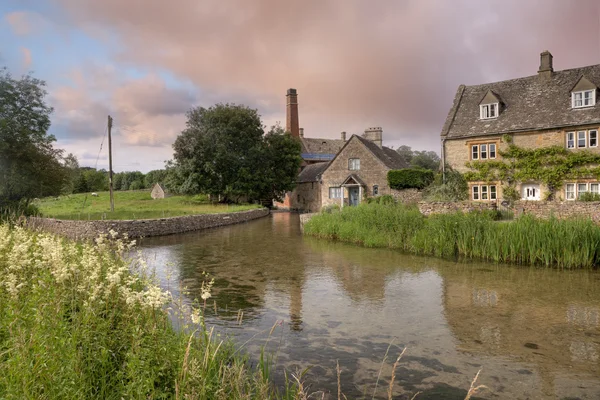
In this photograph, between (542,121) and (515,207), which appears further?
(542,121)

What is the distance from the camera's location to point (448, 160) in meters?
33.7

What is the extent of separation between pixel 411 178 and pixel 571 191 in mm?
12617

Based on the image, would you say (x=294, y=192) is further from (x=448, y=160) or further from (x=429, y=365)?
(x=429, y=365)

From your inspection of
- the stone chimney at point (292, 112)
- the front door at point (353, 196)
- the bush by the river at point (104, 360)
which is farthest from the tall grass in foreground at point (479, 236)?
the stone chimney at point (292, 112)

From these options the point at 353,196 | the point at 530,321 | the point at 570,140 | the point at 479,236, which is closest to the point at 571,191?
the point at 570,140

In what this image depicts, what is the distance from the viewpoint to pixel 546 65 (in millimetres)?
31734

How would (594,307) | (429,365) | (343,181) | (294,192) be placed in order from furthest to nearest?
(294,192)
(343,181)
(594,307)
(429,365)

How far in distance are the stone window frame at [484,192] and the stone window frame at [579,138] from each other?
5499 mm

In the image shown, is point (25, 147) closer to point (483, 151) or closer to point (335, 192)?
point (335, 192)

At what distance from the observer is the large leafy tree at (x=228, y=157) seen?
4428 cm

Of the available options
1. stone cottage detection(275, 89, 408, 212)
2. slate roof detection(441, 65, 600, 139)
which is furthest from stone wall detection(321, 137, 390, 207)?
slate roof detection(441, 65, 600, 139)

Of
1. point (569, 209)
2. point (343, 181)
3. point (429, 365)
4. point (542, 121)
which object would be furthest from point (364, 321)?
point (343, 181)

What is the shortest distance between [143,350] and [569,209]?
22.0 meters

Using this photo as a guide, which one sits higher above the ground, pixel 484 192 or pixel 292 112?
pixel 292 112
